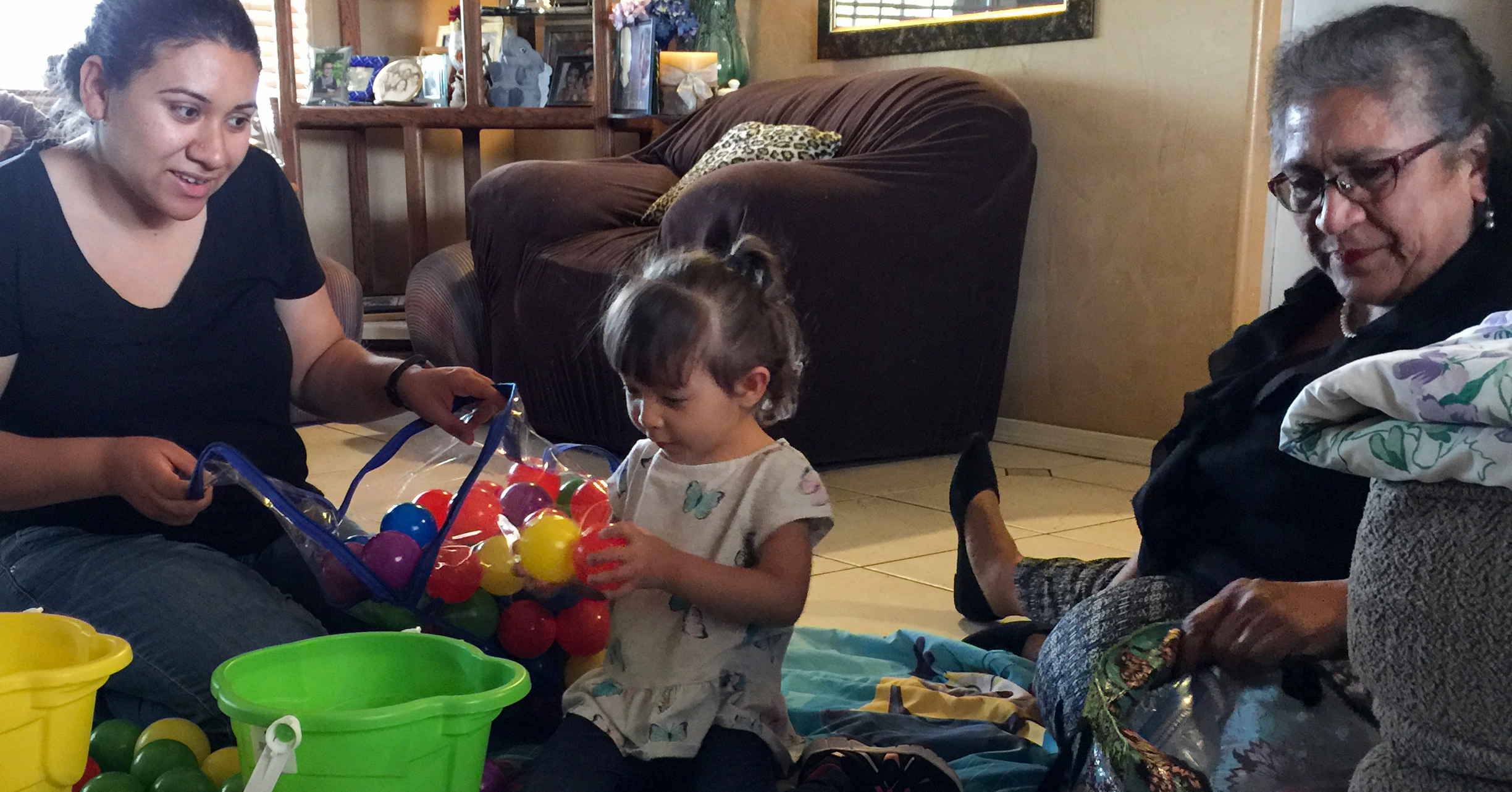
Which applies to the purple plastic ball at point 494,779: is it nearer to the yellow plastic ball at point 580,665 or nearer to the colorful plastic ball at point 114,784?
the yellow plastic ball at point 580,665

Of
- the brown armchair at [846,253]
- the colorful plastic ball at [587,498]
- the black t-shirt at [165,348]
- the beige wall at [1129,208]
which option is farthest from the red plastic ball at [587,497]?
the beige wall at [1129,208]

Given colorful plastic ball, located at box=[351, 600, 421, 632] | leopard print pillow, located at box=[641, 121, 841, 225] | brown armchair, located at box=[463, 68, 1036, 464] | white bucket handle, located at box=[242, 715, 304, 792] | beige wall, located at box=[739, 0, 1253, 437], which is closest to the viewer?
white bucket handle, located at box=[242, 715, 304, 792]

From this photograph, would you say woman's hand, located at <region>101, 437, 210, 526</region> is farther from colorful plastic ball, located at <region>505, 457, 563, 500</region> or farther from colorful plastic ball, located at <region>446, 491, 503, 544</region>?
colorful plastic ball, located at <region>505, 457, 563, 500</region>

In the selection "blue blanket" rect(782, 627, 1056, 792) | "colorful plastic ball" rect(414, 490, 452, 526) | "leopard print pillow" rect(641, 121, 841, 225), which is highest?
"leopard print pillow" rect(641, 121, 841, 225)

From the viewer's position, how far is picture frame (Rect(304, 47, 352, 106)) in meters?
4.33

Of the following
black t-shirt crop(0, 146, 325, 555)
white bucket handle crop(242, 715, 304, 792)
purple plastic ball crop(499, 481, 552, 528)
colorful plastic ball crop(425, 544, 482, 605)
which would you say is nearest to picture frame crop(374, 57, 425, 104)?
black t-shirt crop(0, 146, 325, 555)

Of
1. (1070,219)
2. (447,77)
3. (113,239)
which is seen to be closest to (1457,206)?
(113,239)

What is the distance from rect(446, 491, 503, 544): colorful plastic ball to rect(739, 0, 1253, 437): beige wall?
2029mm

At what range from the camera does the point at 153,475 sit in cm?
120

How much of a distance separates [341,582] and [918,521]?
1.40 m

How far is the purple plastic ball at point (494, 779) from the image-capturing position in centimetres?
128

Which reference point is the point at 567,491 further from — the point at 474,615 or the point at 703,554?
the point at 703,554

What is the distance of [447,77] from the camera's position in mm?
4309

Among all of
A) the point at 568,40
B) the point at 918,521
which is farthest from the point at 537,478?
the point at 568,40
